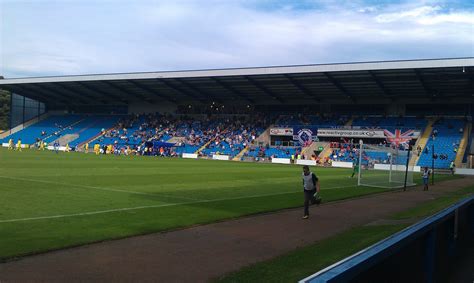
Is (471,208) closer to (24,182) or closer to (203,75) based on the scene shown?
(24,182)

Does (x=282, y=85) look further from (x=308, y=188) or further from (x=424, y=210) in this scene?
(x=308, y=188)

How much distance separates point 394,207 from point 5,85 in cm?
7388

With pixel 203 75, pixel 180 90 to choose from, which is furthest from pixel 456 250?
pixel 180 90

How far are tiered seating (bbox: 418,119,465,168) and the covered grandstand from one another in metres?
0.13

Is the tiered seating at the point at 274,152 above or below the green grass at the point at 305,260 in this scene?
above

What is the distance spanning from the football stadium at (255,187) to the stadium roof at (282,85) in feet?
0.78

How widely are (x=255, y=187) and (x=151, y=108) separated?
62.7 meters

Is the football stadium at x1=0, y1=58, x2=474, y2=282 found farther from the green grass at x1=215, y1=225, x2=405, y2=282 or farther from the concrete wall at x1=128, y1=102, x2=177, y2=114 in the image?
the concrete wall at x1=128, y1=102, x2=177, y2=114

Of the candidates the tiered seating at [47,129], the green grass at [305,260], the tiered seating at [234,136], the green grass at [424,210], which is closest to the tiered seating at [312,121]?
the tiered seating at [234,136]

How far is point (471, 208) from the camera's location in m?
10.1

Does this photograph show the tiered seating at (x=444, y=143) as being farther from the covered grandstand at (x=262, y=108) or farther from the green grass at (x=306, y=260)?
the green grass at (x=306, y=260)

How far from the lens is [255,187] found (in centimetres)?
2414

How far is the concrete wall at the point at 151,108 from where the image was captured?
82.3 metres

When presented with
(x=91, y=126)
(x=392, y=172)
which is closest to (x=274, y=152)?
(x=392, y=172)
